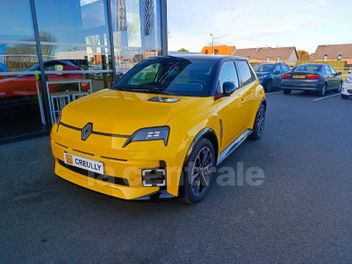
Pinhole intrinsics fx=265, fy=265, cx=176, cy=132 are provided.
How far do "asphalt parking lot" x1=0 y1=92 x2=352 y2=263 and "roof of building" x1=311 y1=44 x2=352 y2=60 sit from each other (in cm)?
7110

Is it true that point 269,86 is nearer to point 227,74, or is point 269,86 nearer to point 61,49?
point 61,49

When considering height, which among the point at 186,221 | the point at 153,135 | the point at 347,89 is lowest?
the point at 186,221

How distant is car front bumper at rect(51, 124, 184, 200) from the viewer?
7.96 ft

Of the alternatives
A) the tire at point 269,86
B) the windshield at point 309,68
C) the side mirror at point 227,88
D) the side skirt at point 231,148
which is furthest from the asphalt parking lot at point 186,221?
the tire at point 269,86

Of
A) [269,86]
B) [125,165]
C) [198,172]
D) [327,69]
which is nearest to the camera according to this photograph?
[125,165]

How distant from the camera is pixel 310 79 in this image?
11945 millimetres

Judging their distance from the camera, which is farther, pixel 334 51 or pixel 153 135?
pixel 334 51

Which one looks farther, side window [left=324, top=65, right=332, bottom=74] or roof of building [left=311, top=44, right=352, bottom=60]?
roof of building [left=311, top=44, right=352, bottom=60]

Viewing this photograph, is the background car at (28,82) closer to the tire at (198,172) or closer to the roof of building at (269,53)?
the tire at (198,172)

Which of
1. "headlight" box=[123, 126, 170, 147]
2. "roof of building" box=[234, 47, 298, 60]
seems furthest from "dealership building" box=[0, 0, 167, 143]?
"roof of building" box=[234, 47, 298, 60]

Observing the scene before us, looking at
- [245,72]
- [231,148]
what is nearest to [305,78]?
[245,72]

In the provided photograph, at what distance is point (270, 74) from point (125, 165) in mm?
12798

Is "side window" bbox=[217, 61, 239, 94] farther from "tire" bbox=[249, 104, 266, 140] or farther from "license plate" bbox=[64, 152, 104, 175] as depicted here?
"license plate" bbox=[64, 152, 104, 175]

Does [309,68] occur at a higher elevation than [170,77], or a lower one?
lower
